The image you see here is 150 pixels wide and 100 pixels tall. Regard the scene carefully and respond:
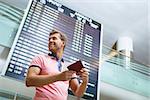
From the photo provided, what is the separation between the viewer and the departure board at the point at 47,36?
1948mm

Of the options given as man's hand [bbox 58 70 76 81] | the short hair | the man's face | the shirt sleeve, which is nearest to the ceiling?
the short hair

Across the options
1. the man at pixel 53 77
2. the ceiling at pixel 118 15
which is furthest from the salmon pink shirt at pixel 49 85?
the ceiling at pixel 118 15

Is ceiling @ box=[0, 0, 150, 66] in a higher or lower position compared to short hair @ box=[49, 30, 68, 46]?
higher

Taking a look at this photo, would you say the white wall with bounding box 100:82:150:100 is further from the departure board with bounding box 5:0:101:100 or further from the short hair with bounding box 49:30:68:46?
the short hair with bounding box 49:30:68:46

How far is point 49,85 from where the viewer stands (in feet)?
5.97

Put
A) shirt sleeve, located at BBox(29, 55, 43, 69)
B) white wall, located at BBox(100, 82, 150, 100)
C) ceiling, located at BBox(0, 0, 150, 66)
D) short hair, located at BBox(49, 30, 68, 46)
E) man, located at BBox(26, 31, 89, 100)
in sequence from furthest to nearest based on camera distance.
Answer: ceiling, located at BBox(0, 0, 150, 66), white wall, located at BBox(100, 82, 150, 100), short hair, located at BBox(49, 30, 68, 46), shirt sleeve, located at BBox(29, 55, 43, 69), man, located at BBox(26, 31, 89, 100)

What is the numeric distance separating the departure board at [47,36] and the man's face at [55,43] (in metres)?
0.06

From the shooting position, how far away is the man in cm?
178

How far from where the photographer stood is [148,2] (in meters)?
2.92

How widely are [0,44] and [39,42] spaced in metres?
0.35

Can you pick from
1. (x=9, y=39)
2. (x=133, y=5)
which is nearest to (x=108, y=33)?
(x=133, y=5)

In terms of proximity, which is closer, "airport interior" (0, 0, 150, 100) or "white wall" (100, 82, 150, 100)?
"airport interior" (0, 0, 150, 100)

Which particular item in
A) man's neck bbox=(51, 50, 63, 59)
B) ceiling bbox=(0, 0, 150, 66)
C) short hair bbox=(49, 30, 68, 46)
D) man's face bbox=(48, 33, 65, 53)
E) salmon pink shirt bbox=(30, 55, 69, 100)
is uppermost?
ceiling bbox=(0, 0, 150, 66)

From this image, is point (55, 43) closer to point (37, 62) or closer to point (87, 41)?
point (37, 62)
